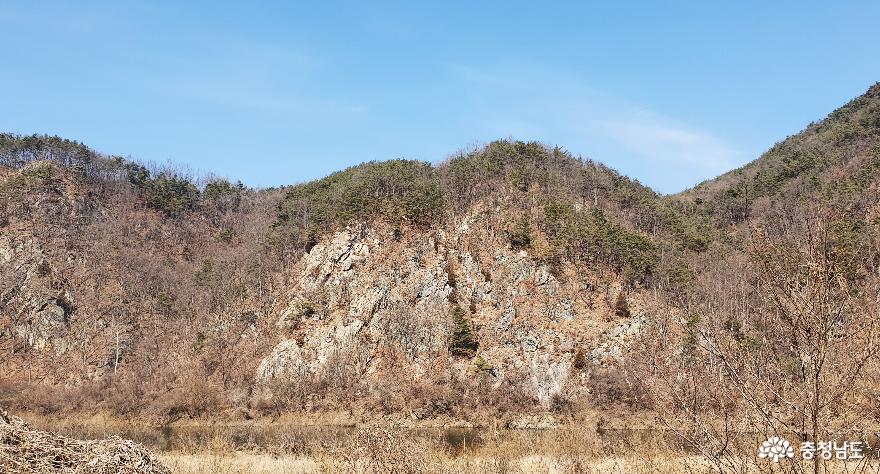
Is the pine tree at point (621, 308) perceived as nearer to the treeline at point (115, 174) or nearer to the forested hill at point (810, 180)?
the forested hill at point (810, 180)

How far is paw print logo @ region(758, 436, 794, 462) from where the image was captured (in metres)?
6.93

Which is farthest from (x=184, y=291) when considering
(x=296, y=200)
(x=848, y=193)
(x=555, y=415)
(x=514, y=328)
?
(x=848, y=193)

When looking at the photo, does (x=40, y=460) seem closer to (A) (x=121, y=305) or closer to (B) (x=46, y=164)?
(A) (x=121, y=305)

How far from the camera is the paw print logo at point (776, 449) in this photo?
693 cm

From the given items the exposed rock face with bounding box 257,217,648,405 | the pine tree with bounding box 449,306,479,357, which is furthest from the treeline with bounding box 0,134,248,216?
the pine tree with bounding box 449,306,479,357

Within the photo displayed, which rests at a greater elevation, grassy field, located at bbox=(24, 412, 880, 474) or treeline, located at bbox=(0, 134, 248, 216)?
treeline, located at bbox=(0, 134, 248, 216)

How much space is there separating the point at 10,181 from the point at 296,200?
4052cm

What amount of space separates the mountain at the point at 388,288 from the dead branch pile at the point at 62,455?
38164 mm

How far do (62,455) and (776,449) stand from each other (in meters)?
12.6

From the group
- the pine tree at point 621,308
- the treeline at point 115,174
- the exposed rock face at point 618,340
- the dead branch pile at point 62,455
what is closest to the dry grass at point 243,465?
the dead branch pile at point 62,455

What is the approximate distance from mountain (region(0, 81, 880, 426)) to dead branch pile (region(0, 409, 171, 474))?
125 ft

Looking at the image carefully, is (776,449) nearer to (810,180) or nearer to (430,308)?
(430,308)

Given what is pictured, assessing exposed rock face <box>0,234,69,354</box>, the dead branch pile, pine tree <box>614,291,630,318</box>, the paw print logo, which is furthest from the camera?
exposed rock face <box>0,234,69,354</box>

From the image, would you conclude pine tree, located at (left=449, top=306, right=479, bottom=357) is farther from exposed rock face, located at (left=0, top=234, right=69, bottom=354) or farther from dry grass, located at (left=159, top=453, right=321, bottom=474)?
exposed rock face, located at (left=0, top=234, right=69, bottom=354)
